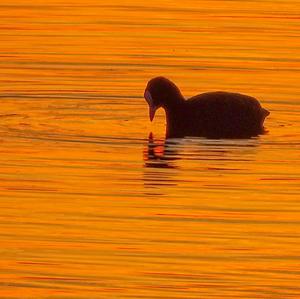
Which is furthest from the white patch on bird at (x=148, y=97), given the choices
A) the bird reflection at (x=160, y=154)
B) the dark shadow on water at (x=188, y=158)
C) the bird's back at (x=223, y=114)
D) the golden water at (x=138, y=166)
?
the bird reflection at (x=160, y=154)

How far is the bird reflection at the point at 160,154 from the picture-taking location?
18.9 m

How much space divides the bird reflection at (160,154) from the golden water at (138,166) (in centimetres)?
2

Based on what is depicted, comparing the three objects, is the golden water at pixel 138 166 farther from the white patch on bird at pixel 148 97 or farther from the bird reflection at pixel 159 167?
the white patch on bird at pixel 148 97

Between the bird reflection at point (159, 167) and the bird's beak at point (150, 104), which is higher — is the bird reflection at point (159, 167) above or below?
below

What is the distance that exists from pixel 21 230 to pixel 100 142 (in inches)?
176

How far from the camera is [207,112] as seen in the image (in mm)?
21891

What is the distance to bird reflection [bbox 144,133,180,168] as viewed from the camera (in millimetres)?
18859

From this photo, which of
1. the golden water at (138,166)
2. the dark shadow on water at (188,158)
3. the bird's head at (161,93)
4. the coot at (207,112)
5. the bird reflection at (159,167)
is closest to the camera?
the golden water at (138,166)

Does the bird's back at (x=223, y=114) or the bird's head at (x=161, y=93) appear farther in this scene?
the bird's head at (x=161, y=93)

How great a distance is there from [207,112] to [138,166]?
336 cm

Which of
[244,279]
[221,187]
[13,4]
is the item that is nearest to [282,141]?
[221,187]

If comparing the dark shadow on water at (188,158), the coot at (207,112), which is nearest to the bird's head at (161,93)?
the coot at (207,112)

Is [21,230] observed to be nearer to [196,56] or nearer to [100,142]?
[100,142]

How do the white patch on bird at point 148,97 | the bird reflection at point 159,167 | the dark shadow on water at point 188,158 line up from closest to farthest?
the bird reflection at point 159,167, the dark shadow on water at point 188,158, the white patch on bird at point 148,97
